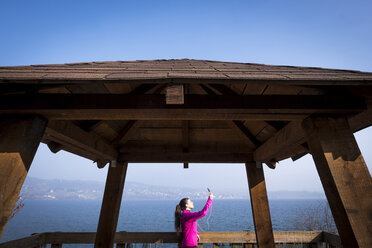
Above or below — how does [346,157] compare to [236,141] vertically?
below

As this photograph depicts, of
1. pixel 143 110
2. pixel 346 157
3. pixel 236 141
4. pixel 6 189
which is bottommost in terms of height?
pixel 6 189

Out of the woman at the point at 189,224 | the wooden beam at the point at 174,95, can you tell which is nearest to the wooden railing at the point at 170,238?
the woman at the point at 189,224

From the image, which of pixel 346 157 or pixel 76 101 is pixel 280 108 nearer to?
pixel 346 157

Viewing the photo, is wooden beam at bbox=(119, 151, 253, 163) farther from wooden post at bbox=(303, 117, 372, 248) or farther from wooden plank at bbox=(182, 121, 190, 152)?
wooden post at bbox=(303, 117, 372, 248)

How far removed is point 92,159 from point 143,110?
13.7ft

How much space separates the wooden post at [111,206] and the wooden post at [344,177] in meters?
4.31

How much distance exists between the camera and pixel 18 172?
7.11 feet

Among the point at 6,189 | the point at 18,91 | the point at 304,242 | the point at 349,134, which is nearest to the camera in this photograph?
the point at 6,189

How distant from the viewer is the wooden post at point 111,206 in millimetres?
4617

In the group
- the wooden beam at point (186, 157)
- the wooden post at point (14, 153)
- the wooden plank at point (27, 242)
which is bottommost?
the wooden plank at point (27, 242)

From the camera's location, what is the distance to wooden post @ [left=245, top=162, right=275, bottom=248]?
464 cm

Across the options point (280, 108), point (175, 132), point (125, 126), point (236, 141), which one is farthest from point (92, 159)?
point (280, 108)

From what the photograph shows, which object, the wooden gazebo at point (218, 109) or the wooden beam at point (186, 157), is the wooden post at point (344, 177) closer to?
the wooden gazebo at point (218, 109)

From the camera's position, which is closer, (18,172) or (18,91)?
(18,172)
